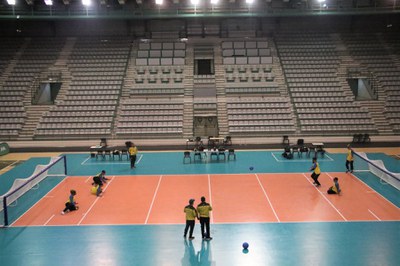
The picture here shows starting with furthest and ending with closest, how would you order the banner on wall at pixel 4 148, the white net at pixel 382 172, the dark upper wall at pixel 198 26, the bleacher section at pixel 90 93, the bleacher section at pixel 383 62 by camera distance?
1. the dark upper wall at pixel 198 26
2. the bleacher section at pixel 383 62
3. the bleacher section at pixel 90 93
4. the banner on wall at pixel 4 148
5. the white net at pixel 382 172

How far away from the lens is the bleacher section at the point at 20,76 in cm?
3291

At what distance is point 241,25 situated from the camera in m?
42.8

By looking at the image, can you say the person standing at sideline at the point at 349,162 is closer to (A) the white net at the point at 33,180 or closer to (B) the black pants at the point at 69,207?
(B) the black pants at the point at 69,207

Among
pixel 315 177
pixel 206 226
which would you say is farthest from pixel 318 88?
pixel 206 226

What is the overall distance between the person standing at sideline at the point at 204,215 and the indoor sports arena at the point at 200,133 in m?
0.05

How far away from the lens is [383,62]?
38.4 meters

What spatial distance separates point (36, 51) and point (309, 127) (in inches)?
1118

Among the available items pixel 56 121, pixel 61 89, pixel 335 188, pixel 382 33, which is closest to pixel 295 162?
pixel 335 188

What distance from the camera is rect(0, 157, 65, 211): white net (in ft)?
54.1

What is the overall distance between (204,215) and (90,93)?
25.3 m

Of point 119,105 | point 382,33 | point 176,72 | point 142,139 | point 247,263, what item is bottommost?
→ point 247,263

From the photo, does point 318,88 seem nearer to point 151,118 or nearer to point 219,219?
point 151,118

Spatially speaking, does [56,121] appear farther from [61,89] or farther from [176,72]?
[176,72]

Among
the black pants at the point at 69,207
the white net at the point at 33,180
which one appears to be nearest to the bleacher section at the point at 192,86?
the white net at the point at 33,180
